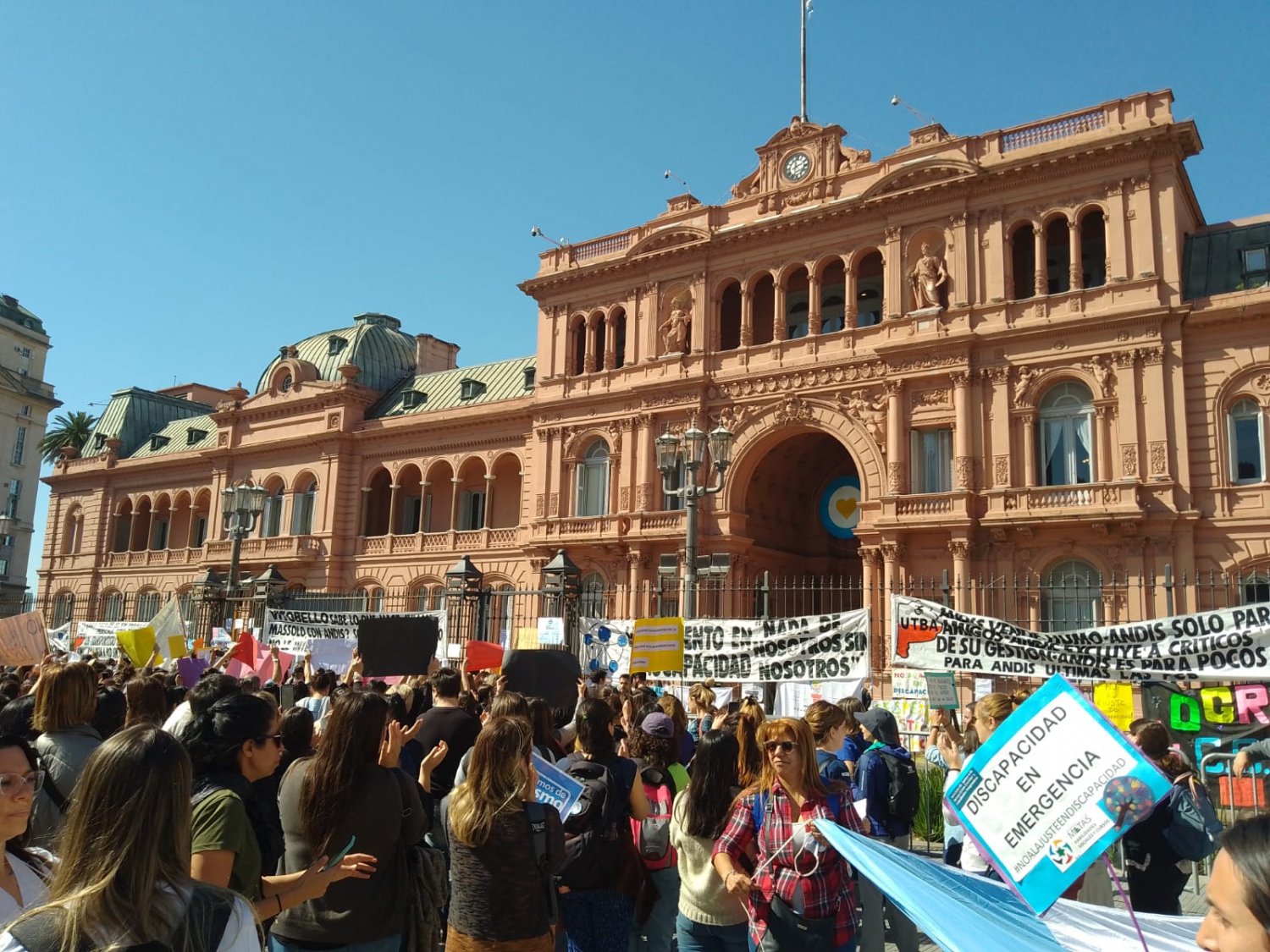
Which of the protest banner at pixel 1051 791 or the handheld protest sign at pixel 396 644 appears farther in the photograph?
the handheld protest sign at pixel 396 644

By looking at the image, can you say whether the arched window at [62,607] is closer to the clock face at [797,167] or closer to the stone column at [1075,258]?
the clock face at [797,167]

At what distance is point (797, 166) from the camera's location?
104 ft

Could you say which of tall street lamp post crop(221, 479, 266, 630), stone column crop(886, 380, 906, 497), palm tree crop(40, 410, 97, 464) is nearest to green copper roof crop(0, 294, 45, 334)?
palm tree crop(40, 410, 97, 464)

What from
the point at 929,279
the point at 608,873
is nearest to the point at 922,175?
the point at 929,279

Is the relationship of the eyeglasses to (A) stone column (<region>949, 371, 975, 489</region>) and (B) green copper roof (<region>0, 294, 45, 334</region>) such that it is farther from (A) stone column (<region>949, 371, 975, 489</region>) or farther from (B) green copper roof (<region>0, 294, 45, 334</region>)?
(B) green copper roof (<region>0, 294, 45, 334</region>)

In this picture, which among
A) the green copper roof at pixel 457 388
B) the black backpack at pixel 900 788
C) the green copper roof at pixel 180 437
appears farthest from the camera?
the green copper roof at pixel 180 437

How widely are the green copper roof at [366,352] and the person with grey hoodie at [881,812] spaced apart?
3953cm

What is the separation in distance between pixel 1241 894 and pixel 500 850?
3.58 metres

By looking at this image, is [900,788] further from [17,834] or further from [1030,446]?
[1030,446]

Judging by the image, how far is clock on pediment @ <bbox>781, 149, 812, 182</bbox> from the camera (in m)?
31.7

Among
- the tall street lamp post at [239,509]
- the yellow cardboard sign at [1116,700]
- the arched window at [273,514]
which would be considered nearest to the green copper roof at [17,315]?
the arched window at [273,514]

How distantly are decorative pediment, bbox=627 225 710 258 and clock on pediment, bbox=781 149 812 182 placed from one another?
3.08m

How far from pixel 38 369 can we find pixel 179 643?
67777 millimetres

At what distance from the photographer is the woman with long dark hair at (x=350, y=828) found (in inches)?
194
